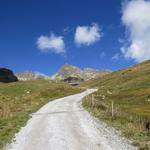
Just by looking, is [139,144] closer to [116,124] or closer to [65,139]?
[65,139]

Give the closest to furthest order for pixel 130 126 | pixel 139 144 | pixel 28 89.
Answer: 1. pixel 139 144
2. pixel 130 126
3. pixel 28 89

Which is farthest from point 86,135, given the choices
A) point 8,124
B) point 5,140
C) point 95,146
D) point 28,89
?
point 28,89

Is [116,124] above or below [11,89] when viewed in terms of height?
below

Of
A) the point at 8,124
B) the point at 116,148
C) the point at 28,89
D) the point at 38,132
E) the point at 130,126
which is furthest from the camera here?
the point at 28,89

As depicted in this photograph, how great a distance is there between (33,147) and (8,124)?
42.3 feet

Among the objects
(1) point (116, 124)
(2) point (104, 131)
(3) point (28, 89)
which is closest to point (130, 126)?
(1) point (116, 124)

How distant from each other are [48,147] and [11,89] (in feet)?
346

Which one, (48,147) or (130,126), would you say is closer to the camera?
(48,147)

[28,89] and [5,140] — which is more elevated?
[28,89]

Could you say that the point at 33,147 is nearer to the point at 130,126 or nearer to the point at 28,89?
the point at 130,126

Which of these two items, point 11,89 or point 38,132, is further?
point 11,89

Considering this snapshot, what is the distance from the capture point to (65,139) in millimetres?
23250

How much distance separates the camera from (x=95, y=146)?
2062 centimetres

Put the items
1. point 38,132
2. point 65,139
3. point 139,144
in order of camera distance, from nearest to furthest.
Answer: point 139,144 < point 65,139 < point 38,132
